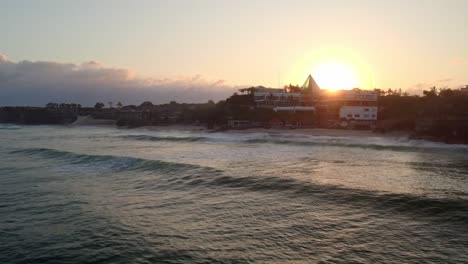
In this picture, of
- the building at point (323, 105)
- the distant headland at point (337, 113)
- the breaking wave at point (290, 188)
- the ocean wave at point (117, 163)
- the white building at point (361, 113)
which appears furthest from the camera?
the building at point (323, 105)

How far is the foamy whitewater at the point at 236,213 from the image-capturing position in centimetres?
970

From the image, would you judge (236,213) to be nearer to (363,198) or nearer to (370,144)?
(363,198)

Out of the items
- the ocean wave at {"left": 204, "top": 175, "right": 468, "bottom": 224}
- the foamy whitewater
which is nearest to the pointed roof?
the foamy whitewater

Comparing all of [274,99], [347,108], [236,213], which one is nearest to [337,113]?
[347,108]

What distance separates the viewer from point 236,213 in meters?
13.3

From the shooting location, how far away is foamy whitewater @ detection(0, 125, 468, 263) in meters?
9.70

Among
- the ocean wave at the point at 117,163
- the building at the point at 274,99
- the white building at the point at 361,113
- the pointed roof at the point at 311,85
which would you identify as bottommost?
the ocean wave at the point at 117,163

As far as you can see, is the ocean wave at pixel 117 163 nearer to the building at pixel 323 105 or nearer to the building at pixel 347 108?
the building at pixel 323 105

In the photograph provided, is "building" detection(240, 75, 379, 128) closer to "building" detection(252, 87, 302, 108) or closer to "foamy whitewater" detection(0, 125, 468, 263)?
"building" detection(252, 87, 302, 108)

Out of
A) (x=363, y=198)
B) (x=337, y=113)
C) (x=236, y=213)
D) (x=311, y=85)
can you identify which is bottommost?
(x=236, y=213)

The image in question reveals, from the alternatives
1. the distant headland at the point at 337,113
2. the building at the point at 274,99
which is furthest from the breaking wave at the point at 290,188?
the building at the point at 274,99

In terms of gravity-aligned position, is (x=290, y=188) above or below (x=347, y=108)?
below

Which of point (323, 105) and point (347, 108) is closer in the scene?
point (347, 108)

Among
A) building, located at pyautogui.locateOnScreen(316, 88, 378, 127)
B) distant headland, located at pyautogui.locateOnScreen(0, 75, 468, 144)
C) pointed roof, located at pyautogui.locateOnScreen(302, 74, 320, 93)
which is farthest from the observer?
pointed roof, located at pyautogui.locateOnScreen(302, 74, 320, 93)
